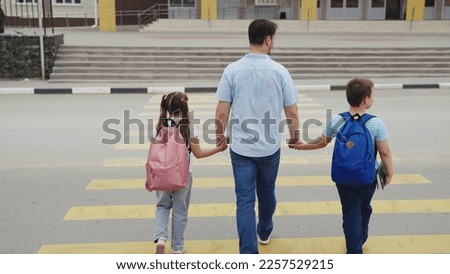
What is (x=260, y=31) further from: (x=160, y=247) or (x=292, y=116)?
(x=160, y=247)

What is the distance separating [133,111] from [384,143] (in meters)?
8.34

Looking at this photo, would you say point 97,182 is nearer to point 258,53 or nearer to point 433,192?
point 258,53

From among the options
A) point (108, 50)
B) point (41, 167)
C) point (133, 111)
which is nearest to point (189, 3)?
point (108, 50)

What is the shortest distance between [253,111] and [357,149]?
82 centimetres

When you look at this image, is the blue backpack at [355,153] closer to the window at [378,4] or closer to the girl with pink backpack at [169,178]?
the girl with pink backpack at [169,178]

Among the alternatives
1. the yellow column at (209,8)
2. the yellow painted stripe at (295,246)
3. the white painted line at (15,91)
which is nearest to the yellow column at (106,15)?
the yellow column at (209,8)

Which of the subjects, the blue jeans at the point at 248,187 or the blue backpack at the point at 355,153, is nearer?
the blue backpack at the point at 355,153

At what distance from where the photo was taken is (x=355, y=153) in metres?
3.75

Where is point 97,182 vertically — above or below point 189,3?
below

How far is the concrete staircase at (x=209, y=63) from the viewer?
16.4 metres

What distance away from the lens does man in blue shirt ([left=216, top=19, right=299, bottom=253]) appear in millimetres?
3760

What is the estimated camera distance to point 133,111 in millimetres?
11469

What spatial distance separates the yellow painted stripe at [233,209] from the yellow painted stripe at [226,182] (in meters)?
0.67

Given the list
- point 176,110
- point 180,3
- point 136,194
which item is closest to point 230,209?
point 136,194
